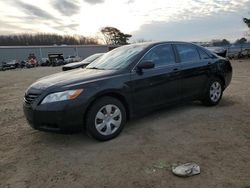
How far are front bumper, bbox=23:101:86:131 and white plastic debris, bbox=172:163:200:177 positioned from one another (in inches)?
63.7

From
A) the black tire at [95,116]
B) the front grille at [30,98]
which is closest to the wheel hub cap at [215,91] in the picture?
the black tire at [95,116]

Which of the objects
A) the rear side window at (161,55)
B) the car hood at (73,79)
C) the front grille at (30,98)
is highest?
the rear side window at (161,55)

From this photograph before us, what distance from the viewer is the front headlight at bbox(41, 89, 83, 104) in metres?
4.37

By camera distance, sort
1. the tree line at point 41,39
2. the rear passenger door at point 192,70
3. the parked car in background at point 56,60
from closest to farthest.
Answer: the rear passenger door at point 192,70, the parked car in background at point 56,60, the tree line at point 41,39

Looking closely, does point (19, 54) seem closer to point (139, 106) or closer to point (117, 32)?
point (117, 32)

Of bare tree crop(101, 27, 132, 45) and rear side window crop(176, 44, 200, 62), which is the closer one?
rear side window crop(176, 44, 200, 62)

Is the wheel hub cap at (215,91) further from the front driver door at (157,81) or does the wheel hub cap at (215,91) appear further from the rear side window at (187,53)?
the front driver door at (157,81)

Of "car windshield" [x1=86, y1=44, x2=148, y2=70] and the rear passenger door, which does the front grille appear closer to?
"car windshield" [x1=86, y1=44, x2=148, y2=70]

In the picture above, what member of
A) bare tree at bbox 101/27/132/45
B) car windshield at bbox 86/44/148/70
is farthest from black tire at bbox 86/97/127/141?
bare tree at bbox 101/27/132/45

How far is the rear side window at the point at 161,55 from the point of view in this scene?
5468 millimetres

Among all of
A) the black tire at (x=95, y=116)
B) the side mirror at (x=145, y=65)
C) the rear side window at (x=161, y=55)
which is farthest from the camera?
the rear side window at (x=161, y=55)

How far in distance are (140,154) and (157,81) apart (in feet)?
5.50

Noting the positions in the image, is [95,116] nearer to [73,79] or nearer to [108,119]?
[108,119]

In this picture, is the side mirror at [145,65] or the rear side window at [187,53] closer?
the side mirror at [145,65]
